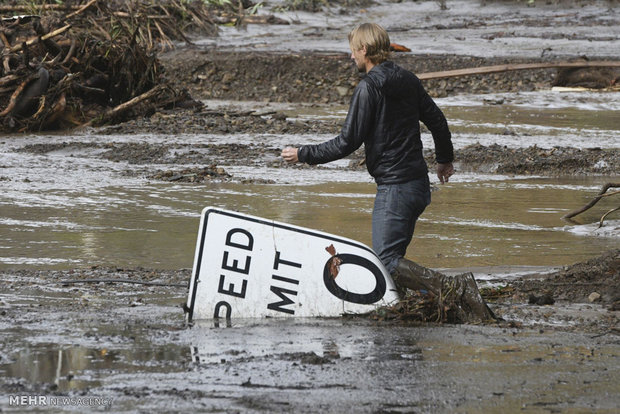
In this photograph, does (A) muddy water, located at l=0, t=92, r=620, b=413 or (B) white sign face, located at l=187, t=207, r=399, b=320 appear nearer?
(A) muddy water, located at l=0, t=92, r=620, b=413

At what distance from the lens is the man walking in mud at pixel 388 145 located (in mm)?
5836

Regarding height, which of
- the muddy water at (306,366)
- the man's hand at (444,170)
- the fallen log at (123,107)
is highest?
the man's hand at (444,170)

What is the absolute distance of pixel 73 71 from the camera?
1844cm

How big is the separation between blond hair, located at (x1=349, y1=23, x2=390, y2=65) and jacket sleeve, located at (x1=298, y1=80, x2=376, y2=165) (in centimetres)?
17

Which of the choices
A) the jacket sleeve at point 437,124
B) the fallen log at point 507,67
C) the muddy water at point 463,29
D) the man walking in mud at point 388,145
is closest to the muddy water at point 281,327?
the man walking in mud at point 388,145

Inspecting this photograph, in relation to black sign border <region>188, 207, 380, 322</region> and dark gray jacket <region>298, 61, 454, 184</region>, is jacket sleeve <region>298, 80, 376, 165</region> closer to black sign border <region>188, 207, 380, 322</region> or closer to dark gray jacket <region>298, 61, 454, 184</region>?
dark gray jacket <region>298, 61, 454, 184</region>

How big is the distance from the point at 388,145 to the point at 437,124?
40 centimetres

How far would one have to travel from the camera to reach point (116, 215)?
403 inches

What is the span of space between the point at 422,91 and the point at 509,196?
5.73 meters

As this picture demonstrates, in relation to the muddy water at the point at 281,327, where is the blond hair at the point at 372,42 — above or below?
above

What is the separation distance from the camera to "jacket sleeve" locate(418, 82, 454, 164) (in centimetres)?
604

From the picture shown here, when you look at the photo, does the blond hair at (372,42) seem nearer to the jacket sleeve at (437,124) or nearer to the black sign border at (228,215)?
the jacket sleeve at (437,124)

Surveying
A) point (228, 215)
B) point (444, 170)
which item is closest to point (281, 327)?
point (228, 215)

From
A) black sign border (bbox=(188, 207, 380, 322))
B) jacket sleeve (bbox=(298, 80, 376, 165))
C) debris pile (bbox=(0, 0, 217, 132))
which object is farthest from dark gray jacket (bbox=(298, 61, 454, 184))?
debris pile (bbox=(0, 0, 217, 132))
